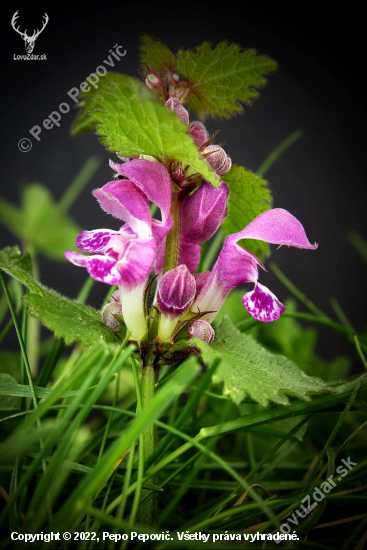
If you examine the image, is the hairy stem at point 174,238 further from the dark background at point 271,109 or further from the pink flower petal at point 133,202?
the dark background at point 271,109

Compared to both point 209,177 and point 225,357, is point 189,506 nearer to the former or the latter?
point 225,357

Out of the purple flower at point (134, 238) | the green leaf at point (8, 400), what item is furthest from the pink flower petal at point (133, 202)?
the green leaf at point (8, 400)

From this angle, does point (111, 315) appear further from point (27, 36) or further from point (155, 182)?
point (27, 36)

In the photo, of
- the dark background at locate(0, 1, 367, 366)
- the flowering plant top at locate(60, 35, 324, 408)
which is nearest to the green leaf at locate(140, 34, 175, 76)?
the flowering plant top at locate(60, 35, 324, 408)

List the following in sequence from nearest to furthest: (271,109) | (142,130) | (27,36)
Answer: (142,130)
(27,36)
(271,109)

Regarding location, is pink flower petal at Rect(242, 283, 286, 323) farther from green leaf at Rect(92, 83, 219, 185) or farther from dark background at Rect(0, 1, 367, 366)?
dark background at Rect(0, 1, 367, 366)

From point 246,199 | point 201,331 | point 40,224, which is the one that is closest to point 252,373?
point 201,331
